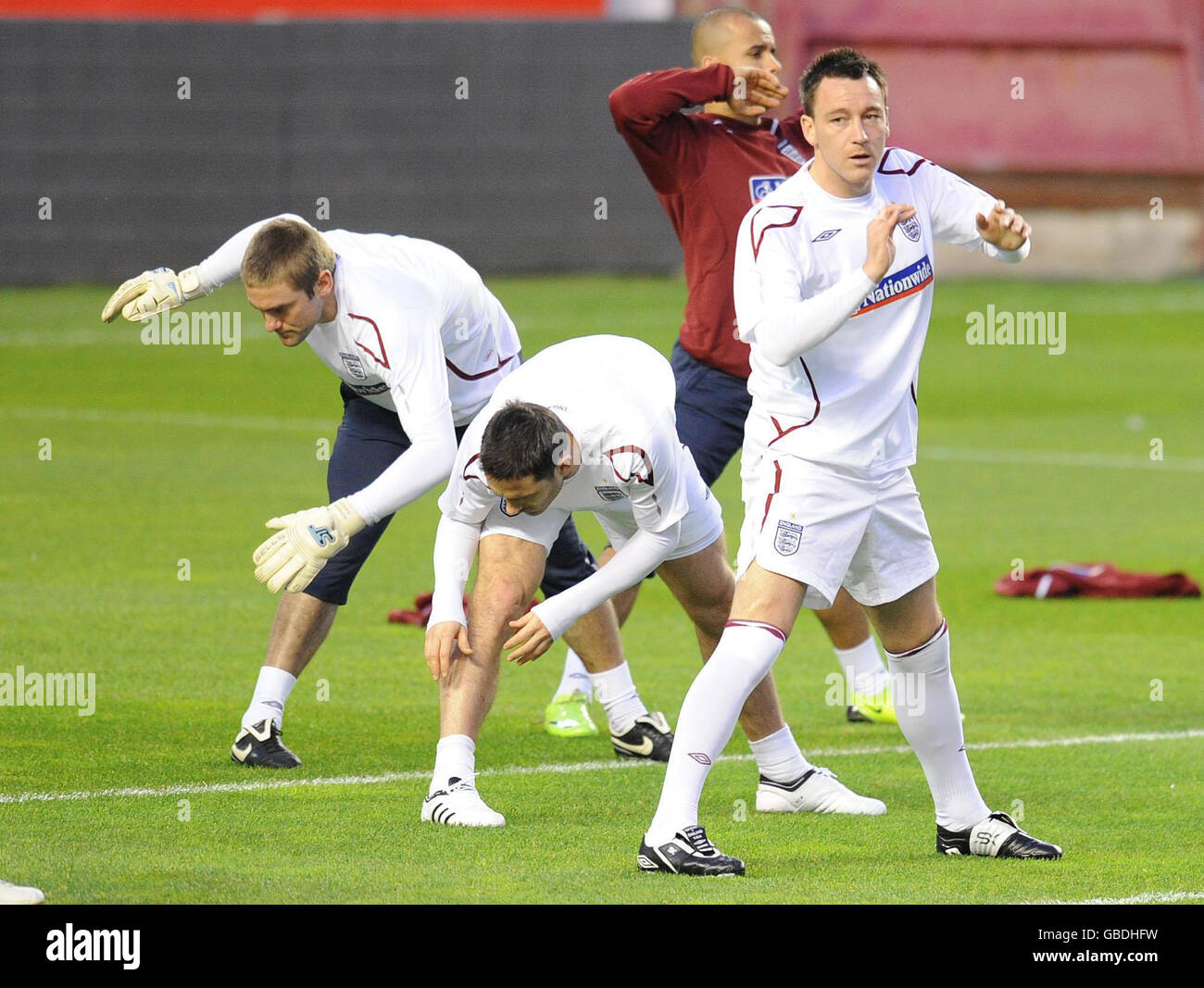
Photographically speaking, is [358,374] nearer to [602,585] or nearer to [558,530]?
[558,530]

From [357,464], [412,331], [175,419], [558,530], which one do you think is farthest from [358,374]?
[175,419]

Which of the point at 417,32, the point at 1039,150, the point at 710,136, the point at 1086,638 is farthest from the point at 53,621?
the point at 1039,150

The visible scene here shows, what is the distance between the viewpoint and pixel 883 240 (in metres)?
5.77

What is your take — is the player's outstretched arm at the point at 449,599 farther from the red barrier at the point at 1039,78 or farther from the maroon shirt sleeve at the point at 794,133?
the red barrier at the point at 1039,78

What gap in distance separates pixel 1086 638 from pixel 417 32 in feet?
73.5

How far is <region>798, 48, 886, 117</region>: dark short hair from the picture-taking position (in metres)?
6.15

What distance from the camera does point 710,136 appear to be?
8633mm

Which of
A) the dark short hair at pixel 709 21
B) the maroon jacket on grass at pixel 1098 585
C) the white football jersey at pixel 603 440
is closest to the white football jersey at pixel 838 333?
the white football jersey at pixel 603 440

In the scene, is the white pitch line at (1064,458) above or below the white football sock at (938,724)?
above

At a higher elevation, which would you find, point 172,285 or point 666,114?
point 666,114

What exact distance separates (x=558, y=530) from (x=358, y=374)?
986mm

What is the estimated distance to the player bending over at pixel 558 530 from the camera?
21.0ft

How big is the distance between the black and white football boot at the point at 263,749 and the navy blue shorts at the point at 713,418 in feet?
6.61
